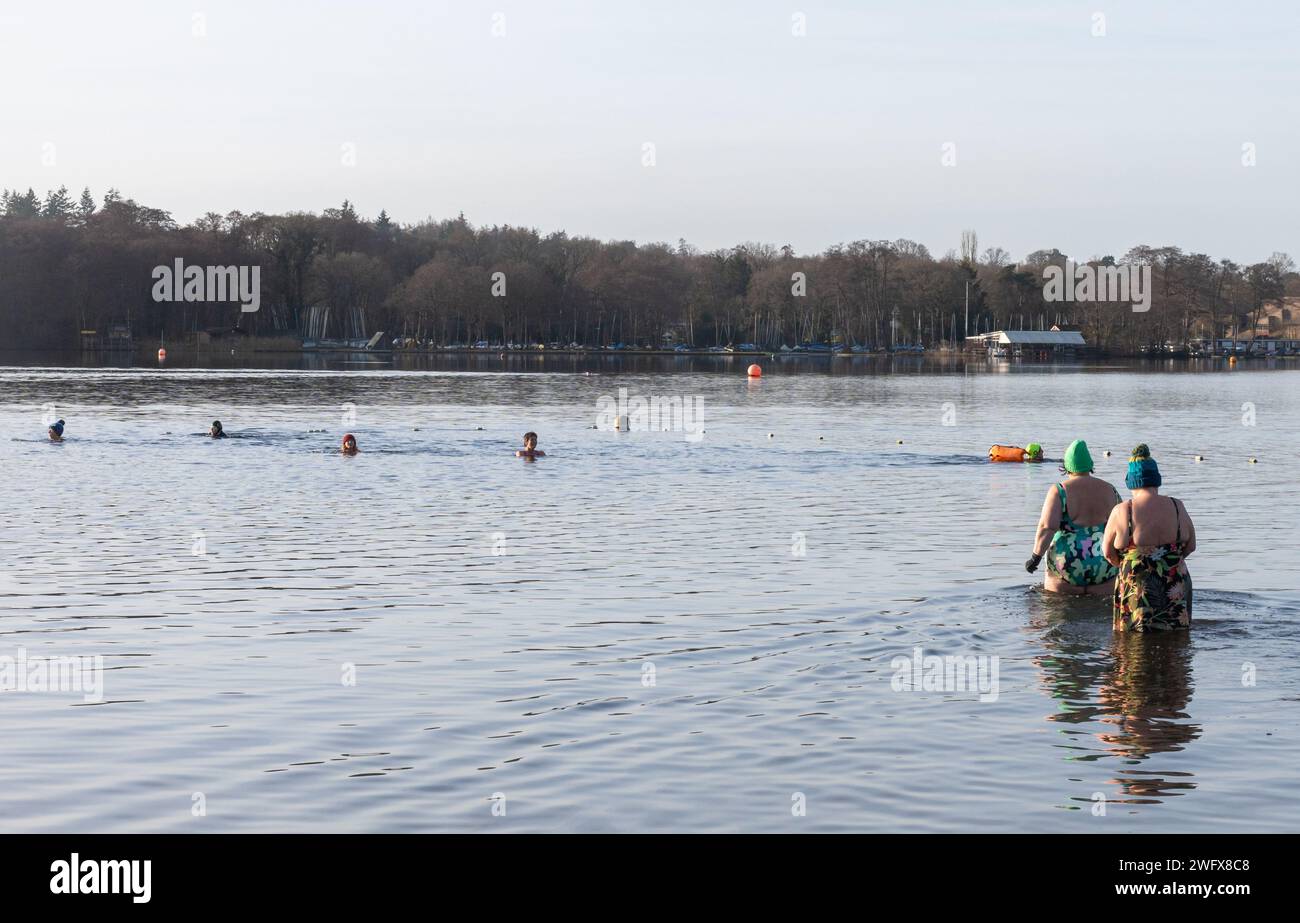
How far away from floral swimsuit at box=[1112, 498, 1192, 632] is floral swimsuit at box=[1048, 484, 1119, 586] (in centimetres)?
157

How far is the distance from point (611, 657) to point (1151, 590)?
5.62 m

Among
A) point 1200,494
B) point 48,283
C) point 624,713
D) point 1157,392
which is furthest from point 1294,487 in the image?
point 48,283

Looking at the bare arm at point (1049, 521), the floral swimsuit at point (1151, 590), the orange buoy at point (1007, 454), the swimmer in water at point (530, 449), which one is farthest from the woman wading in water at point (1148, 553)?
the orange buoy at point (1007, 454)

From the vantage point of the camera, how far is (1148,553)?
15734mm

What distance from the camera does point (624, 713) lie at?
44.7 feet

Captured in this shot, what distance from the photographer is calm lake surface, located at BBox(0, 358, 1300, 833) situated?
1127 centimetres

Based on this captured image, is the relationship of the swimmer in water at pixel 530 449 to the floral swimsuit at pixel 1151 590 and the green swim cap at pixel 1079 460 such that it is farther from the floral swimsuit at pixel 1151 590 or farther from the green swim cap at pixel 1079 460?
the floral swimsuit at pixel 1151 590

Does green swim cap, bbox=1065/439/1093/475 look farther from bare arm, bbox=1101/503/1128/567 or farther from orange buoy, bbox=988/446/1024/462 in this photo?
orange buoy, bbox=988/446/1024/462

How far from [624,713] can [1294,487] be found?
90.6 ft

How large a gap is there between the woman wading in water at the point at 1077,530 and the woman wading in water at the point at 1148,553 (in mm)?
1117

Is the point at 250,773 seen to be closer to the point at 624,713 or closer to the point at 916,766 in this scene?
the point at 624,713
